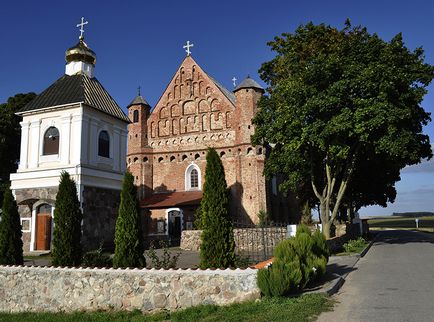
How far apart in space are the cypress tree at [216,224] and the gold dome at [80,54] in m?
16.5

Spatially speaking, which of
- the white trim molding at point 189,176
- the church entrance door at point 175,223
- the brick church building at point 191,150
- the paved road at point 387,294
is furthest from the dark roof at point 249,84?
the paved road at point 387,294

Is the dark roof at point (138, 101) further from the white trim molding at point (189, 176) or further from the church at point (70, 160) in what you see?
the church at point (70, 160)

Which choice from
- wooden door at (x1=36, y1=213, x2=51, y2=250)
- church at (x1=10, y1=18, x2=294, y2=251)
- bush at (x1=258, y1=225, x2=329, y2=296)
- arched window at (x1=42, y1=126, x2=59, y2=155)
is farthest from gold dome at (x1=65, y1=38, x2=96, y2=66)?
bush at (x1=258, y1=225, x2=329, y2=296)

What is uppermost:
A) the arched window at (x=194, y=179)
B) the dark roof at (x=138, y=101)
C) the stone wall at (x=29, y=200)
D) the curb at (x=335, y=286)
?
the dark roof at (x=138, y=101)

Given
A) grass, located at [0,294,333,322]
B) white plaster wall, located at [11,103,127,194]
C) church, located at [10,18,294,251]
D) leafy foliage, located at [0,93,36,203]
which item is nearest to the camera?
grass, located at [0,294,333,322]

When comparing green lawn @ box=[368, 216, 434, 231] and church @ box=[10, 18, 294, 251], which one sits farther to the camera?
green lawn @ box=[368, 216, 434, 231]

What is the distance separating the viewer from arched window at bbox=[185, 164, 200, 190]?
117 ft

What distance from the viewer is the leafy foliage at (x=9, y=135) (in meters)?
28.2

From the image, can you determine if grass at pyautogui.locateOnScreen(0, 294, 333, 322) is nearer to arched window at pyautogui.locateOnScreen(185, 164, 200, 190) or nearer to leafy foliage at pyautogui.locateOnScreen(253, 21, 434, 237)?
leafy foliage at pyautogui.locateOnScreen(253, 21, 434, 237)

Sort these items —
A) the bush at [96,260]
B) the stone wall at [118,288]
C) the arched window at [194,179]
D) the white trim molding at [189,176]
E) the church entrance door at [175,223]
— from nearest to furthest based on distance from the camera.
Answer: the stone wall at [118,288], the bush at [96,260], the church entrance door at [175,223], the white trim molding at [189,176], the arched window at [194,179]

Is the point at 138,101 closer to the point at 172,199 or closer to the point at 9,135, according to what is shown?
the point at 172,199

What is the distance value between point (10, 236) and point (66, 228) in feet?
8.07

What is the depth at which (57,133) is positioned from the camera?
72.7 feet

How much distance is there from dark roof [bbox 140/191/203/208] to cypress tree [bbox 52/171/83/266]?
1782cm
